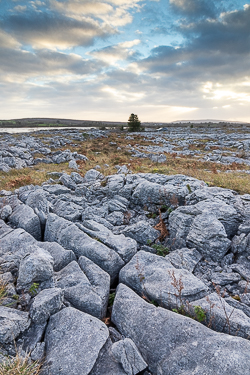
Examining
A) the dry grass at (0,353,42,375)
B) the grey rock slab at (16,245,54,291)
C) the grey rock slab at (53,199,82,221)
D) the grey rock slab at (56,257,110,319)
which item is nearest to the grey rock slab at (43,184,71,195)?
the grey rock slab at (53,199,82,221)

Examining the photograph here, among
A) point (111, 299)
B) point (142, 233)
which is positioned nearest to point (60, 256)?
point (111, 299)

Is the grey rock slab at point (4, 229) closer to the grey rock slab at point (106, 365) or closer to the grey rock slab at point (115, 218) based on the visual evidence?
the grey rock slab at point (115, 218)

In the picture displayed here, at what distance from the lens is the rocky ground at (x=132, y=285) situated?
181 inches

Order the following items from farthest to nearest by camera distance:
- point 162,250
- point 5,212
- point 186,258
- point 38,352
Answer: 1. point 5,212
2. point 162,250
3. point 186,258
4. point 38,352

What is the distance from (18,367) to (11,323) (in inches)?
44.0

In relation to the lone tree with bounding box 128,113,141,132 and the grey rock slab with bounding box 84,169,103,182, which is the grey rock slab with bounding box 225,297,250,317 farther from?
the lone tree with bounding box 128,113,141,132

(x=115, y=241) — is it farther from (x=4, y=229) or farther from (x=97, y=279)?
(x=4, y=229)

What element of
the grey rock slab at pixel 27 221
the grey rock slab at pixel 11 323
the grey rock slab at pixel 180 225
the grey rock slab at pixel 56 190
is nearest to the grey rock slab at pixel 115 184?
the grey rock slab at pixel 56 190

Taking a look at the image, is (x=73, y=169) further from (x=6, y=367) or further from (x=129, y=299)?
(x=6, y=367)

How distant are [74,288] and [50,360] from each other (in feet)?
6.36

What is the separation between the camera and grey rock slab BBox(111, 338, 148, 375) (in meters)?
4.48

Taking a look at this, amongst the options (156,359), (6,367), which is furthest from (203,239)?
(6,367)

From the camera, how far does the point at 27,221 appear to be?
404 inches

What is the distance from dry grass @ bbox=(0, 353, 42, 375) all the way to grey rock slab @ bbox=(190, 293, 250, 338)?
13.6 feet
